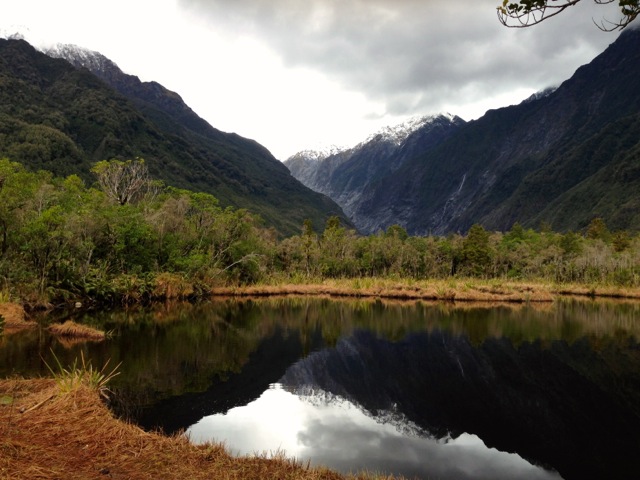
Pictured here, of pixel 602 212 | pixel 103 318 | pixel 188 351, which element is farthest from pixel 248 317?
pixel 602 212

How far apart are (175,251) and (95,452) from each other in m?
39.1

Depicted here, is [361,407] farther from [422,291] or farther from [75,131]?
[75,131]

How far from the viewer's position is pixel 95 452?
7.89 meters

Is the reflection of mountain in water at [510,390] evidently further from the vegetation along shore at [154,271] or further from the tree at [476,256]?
the tree at [476,256]

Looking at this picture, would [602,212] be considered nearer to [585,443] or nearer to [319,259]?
[319,259]

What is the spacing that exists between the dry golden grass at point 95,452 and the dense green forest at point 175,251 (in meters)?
22.4

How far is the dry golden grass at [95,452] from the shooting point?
7.03 m

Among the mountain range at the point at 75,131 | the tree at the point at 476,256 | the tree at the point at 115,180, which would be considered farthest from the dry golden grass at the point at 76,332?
the mountain range at the point at 75,131

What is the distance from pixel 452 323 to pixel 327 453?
23.3 metres

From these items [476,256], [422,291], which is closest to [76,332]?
[422,291]

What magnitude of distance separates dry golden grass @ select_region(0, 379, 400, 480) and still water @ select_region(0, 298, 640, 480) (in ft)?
5.92

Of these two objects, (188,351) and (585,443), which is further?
(188,351)

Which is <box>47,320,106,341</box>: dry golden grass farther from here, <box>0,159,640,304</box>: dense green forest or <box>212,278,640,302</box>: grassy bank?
<box>212,278,640,302</box>: grassy bank

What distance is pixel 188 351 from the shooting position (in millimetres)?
20156
